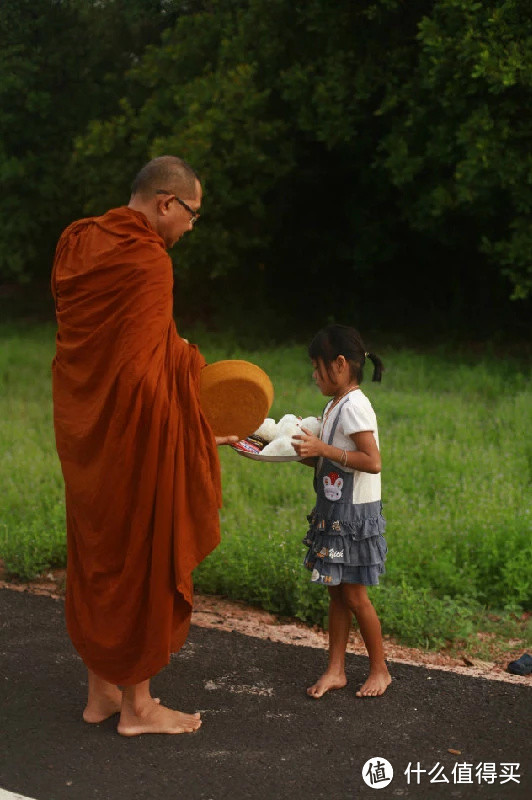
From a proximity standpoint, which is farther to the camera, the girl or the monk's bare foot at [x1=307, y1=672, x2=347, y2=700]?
the monk's bare foot at [x1=307, y1=672, x2=347, y2=700]

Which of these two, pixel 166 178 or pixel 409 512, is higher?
pixel 166 178

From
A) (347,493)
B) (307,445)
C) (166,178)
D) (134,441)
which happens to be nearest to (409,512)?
(347,493)

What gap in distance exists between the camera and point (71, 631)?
439 cm

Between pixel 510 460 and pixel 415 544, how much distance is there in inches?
86.8

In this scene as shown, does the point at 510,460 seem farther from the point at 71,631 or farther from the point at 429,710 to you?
the point at 71,631

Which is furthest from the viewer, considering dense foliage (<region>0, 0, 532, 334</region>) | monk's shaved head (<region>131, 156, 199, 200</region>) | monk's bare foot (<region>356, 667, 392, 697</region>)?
dense foliage (<region>0, 0, 532, 334</region>)

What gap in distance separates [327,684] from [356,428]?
1.13 metres

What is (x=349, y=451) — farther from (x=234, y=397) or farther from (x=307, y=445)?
(x=234, y=397)

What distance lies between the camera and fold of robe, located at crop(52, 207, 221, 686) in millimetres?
4070

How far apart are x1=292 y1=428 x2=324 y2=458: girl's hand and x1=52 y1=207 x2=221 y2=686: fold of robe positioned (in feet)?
1.09

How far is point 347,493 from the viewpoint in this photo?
176 inches

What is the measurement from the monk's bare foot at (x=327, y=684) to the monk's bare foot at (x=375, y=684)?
0.10 meters

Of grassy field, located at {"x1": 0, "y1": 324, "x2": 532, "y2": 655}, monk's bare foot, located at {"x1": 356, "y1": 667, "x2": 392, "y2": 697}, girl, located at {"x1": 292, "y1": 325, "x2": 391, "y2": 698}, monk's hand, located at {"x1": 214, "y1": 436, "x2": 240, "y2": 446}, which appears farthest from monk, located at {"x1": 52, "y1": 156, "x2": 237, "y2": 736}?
grassy field, located at {"x1": 0, "y1": 324, "x2": 532, "y2": 655}

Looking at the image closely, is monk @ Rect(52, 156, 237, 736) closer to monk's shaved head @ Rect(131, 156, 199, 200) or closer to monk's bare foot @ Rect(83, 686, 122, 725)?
monk's shaved head @ Rect(131, 156, 199, 200)
